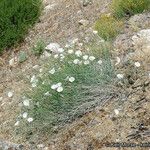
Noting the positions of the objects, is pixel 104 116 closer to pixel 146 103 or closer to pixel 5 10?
pixel 146 103

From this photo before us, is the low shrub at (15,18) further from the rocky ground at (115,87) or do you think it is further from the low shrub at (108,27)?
the low shrub at (108,27)

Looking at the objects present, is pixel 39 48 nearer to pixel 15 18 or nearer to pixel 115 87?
pixel 15 18

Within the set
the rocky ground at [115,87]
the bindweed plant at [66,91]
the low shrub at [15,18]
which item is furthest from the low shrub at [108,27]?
the low shrub at [15,18]

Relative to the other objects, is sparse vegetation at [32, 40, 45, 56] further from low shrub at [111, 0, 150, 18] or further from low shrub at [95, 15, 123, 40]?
low shrub at [111, 0, 150, 18]

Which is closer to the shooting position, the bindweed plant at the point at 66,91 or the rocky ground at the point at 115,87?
the rocky ground at the point at 115,87

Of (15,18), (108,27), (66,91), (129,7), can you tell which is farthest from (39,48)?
(66,91)

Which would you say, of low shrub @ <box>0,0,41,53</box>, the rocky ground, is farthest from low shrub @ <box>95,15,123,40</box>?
low shrub @ <box>0,0,41,53</box>
